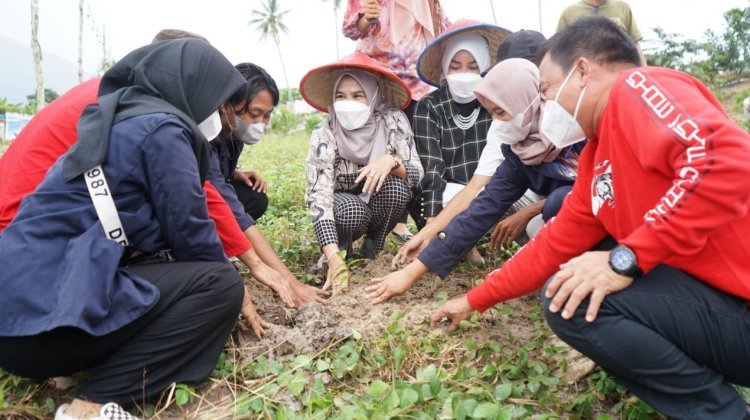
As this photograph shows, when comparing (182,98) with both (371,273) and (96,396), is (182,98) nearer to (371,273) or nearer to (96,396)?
(96,396)

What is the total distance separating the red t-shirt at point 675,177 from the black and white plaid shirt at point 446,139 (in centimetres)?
153

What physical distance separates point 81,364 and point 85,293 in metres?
0.31

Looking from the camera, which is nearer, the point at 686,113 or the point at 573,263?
the point at 686,113

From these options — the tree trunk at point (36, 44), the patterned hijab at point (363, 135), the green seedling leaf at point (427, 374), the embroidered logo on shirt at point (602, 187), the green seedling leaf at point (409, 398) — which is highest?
the embroidered logo on shirt at point (602, 187)

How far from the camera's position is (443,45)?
10.7 ft

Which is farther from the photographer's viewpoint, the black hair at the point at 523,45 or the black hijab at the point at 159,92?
the black hair at the point at 523,45

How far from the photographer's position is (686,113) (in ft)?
4.46

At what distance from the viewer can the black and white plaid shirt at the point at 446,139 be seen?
328cm

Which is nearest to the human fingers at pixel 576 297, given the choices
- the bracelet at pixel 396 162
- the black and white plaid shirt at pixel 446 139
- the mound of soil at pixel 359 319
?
the mound of soil at pixel 359 319

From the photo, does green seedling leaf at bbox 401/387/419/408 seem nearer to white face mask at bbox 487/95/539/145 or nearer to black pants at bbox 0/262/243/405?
black pants at bbox 0/262/243/405

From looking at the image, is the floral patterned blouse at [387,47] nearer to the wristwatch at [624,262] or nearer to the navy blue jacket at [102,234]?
the navy blue jacket at [102,234]

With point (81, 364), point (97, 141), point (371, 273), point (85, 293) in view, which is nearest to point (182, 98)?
point (97, 141)

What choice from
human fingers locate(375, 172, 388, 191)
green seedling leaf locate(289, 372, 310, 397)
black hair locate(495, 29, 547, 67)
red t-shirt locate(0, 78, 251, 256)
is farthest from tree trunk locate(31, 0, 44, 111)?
green seedling leaf locate(289, 372, 310, 397)

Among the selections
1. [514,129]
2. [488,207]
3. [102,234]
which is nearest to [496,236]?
[488,207]
